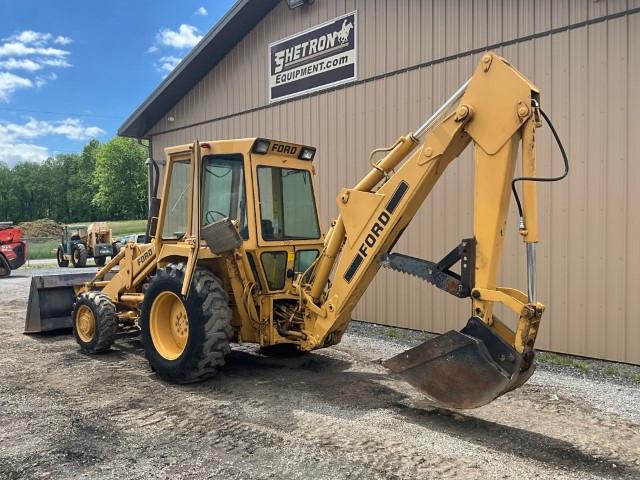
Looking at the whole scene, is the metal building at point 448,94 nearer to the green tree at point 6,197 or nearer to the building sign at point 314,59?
the building sign at point 314,59

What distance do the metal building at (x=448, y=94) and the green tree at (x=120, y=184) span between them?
64733mm

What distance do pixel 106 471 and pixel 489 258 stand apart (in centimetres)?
309

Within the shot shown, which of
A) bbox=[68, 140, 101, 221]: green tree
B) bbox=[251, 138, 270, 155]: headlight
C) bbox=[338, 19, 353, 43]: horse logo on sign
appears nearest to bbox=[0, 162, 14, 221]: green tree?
bbox=[68, 140, 101, 221]: green tree

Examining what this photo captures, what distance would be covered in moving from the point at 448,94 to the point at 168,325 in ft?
16.9

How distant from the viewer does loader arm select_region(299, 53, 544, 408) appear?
4.05 meters

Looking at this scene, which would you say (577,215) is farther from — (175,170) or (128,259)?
(128,259)

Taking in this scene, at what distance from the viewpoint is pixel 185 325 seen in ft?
19.4

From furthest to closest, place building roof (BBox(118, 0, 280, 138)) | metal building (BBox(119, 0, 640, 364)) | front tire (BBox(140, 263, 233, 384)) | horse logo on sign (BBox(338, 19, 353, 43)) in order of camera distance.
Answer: building roof (BBox(118, 0, 280, 138)) < horse logo on sign (BBox(338, 19, 353, 43)) < metal building (BBox(119, 0, 640, 364)) < front tire (BBox(140, 263, 233, 384))

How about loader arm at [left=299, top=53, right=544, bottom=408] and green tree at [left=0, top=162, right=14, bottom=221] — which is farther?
green tree at [left=0, top=162, right=14, bottom=221]

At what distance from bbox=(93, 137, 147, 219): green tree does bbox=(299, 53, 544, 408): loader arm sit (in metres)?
70.9

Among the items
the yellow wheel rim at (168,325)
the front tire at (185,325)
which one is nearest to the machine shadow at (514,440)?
the front tire at (185,325)

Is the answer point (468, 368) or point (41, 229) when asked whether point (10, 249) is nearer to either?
point (468, 368)

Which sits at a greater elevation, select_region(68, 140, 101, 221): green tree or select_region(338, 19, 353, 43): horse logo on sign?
select_region(68, 140, 101, 221): green tree

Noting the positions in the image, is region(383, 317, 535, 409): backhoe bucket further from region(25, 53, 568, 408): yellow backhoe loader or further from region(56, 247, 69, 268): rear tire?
region(56, 247, 69, 268): rear tire
